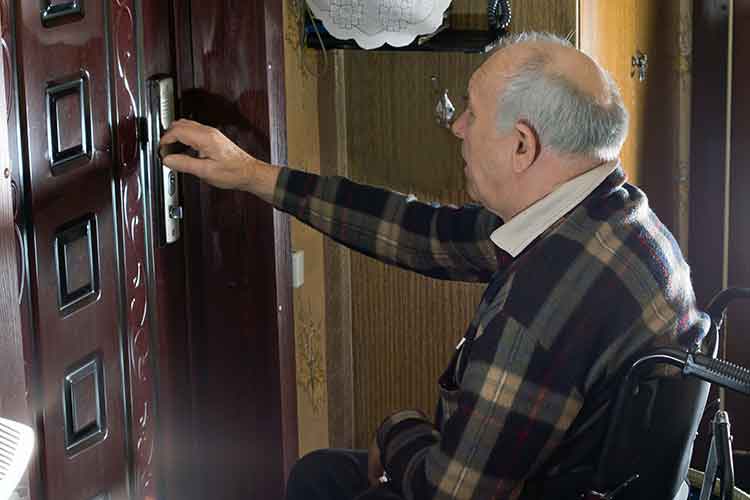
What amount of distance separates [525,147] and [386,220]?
17.0 inches

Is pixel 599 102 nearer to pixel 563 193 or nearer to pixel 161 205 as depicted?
pixel 563 193

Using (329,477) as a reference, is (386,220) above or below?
above

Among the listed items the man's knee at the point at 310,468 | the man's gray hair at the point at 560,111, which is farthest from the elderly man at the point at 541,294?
the man's knee at the point at 310,468

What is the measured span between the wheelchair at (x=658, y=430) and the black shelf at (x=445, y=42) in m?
0.97

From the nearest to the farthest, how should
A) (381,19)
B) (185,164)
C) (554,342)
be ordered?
(554,342) < (185,164) < (381,19)

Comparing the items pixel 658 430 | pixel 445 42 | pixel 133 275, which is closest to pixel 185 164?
pixel 133 275

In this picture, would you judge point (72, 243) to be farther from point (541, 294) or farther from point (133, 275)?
point (541, 294)

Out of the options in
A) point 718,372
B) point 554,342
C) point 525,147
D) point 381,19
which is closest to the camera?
point 718,372

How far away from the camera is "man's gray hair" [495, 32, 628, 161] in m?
1.91

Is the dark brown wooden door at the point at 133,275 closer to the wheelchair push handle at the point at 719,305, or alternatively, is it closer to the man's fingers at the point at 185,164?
the man's fingers at the point at 185,164

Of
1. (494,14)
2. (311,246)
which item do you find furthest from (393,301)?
(494,14)

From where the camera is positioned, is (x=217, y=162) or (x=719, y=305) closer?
(x=719, y=305)

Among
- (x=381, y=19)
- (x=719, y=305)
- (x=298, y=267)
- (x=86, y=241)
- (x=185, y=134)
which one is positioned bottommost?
(x=298, y=267)

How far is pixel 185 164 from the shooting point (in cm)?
217
